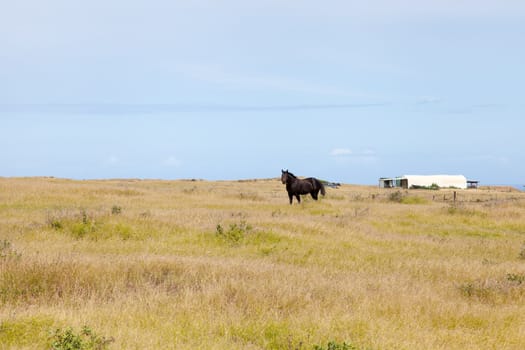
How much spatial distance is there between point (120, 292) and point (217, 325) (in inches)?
99.8

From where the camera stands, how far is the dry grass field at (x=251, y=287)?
6551mm

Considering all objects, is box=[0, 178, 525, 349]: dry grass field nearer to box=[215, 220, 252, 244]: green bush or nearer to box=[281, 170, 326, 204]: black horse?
box=[215, 220, 252, 244]: green bush

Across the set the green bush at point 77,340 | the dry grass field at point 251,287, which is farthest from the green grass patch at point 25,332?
the green bush at point 77,340

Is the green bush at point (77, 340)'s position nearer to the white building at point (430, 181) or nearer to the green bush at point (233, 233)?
the green bush at point (233, 233)

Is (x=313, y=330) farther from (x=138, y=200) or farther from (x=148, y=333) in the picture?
(x=138, y=200)

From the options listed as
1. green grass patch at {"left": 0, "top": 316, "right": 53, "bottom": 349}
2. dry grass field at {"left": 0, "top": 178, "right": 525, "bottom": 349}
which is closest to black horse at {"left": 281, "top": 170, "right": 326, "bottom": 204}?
dry grass field at {"left": 0, "top": 178, "right": 525, "bottom": 349}

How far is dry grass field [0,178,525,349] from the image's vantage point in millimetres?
6551

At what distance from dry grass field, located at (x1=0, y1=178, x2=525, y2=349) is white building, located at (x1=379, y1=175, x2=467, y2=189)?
75933 mm

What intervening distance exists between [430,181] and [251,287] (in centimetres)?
9006

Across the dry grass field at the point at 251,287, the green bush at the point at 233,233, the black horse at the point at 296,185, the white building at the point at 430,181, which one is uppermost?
the white building at the point at 430,181

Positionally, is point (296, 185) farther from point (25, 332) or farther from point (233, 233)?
point (25, 332)

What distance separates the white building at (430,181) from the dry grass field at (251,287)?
2989 inches

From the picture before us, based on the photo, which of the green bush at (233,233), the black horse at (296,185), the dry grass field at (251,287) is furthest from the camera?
the black horse at (296,185)

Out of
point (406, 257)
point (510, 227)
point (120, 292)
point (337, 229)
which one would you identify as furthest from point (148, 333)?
point (510, 227)
